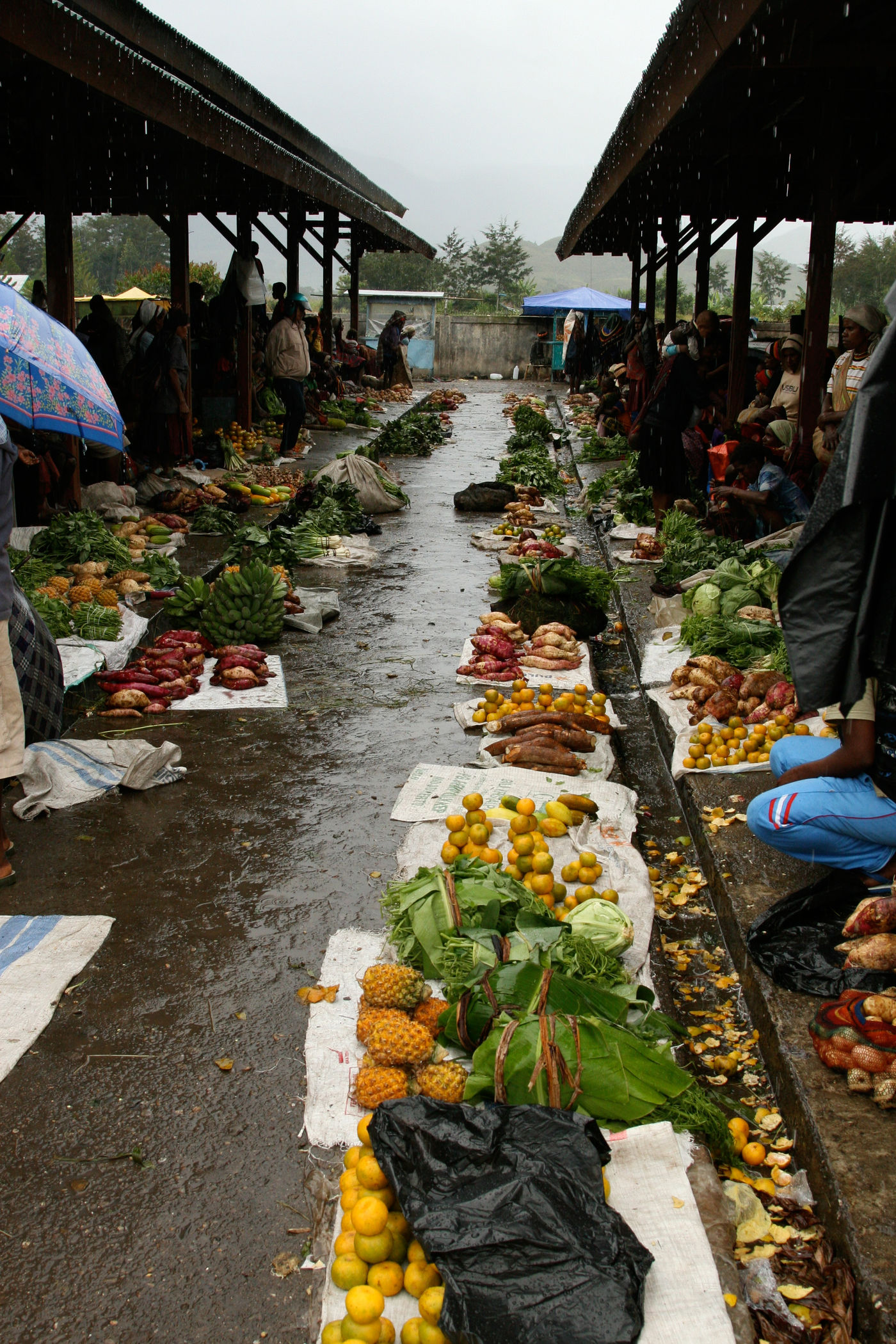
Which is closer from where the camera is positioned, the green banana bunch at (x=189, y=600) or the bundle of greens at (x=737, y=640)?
the bundle of greens at (x=737, y=640)

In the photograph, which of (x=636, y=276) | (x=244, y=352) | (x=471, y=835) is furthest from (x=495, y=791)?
(x=636, y=276)

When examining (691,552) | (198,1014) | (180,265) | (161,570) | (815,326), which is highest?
(180,265)

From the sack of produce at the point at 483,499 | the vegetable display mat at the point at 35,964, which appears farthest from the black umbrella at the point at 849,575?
the sack of produce at the point at 483,499

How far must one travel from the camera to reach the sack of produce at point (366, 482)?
1216 centimetres

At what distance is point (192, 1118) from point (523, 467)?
466 inches

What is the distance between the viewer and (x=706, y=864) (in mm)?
4367

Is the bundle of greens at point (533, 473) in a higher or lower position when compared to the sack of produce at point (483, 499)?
higher

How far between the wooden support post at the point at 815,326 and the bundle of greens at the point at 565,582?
1.93 m

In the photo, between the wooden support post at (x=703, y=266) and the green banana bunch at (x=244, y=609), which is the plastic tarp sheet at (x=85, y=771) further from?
the wooden support post at (x=703, y=266)

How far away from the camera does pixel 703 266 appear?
1372cm

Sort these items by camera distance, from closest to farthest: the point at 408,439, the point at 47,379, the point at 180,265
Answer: the point at 47,379
the point at 180,265
the point at 408,439

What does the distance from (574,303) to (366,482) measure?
80.8ft

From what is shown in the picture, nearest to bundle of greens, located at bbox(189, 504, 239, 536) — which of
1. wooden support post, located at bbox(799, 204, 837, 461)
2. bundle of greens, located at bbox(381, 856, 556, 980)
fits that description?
wooden support post, located at bbox(799, 204, 837, 461)

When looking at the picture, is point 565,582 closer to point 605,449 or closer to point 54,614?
point 54,614
